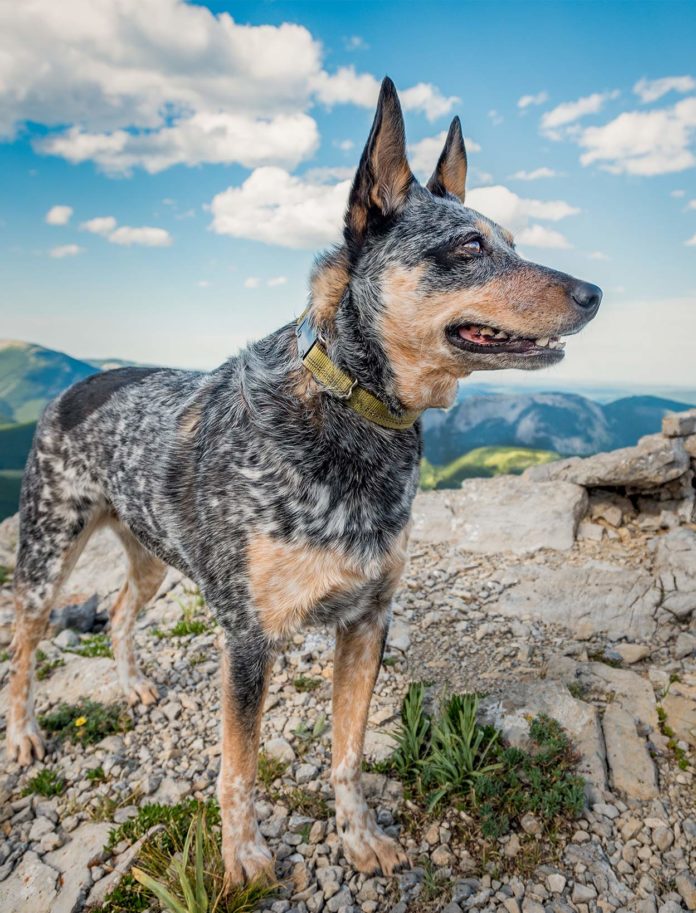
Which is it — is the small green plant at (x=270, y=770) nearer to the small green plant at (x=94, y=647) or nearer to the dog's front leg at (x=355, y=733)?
the dog's front leg at (x=355, y=733)

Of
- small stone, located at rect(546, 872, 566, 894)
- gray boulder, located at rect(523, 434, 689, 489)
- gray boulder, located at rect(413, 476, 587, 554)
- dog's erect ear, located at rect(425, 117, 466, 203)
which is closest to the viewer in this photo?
small stone, located at rect(546, 872, 566, 894)

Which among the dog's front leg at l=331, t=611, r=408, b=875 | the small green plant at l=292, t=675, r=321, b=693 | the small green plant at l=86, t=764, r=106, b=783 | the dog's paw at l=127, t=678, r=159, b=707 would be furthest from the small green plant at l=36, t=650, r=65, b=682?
the dog's front leg at l=331, t=611, r=408, b=875

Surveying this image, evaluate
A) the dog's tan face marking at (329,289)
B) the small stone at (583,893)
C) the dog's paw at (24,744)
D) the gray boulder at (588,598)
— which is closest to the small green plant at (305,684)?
the dog's paw at (24,744)

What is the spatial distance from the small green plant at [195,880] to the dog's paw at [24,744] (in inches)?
68.1

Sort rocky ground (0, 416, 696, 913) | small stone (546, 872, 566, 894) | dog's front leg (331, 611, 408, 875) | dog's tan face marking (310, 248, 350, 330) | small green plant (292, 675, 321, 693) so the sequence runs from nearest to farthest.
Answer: dog's tan face marking (310, 248, 350, 330), small stone (546, 872, 566, 894), rocky ground (0, 416, 696, 913), dog's front leg (331, 611, 408, 875), small green plant (292, 675, 321, 693)

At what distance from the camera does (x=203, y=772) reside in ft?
14.5

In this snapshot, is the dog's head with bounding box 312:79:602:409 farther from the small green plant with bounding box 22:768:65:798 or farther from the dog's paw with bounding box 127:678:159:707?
the small green plant with bounding box 22:768:65:798

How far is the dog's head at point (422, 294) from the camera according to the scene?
3.06 metres

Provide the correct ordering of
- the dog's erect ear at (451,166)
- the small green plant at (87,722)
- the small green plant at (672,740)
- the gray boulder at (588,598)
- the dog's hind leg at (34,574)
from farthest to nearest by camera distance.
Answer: the gray boulder at (588,598), the small green plant at (87,722), the dog's hind leg at (34,574), the small green plant at (672,740), the dog's erect ear at (451,166)

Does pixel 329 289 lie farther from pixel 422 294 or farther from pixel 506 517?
pixel 506 517

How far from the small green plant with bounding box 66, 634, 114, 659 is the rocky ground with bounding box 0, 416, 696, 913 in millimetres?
124

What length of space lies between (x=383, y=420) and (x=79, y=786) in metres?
3.51

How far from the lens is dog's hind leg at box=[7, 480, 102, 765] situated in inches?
187

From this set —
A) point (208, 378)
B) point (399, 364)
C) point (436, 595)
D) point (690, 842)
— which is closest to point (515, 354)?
point (399, 364)
